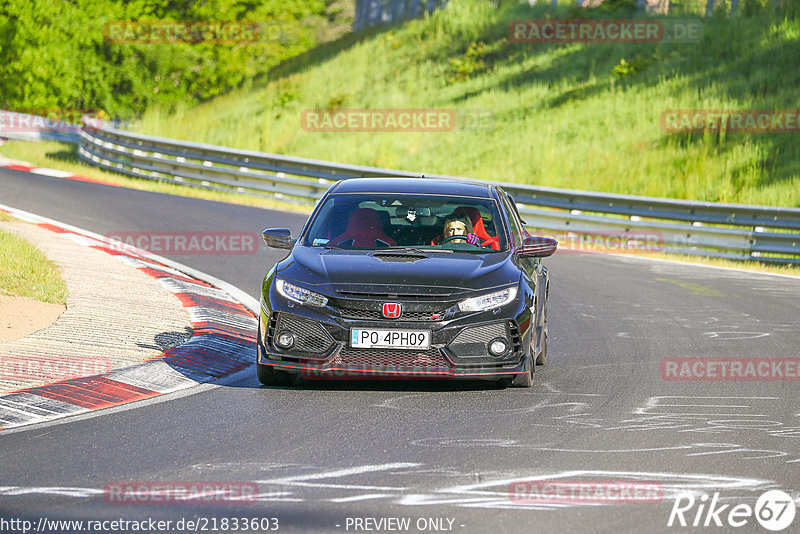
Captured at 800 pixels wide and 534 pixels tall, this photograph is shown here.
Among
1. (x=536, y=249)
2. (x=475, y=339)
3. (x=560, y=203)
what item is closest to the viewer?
(x=475, y=339)

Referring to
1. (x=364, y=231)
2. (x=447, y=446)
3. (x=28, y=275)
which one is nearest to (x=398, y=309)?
(x=364, y=231)

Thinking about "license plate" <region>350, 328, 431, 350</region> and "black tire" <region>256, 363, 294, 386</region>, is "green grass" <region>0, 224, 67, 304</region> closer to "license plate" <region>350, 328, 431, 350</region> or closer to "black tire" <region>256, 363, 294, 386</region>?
"black tire" <region>256, 363, 294, 386</region>

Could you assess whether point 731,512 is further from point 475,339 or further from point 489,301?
point 489,301

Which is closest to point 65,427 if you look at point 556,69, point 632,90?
point 632,90

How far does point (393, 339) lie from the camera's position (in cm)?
806

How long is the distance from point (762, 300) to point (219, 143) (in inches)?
883

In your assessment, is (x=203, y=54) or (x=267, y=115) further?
(x=203, y=54)

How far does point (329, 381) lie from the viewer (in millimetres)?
8844

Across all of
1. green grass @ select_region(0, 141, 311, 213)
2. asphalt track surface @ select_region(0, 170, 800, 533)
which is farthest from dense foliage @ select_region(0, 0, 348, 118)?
asphalt track surface @ select_region(0, 170, 800, 533)

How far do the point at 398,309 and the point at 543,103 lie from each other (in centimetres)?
2645

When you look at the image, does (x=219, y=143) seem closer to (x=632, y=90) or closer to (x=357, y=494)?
(x=632, y=90)

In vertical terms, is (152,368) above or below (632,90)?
below

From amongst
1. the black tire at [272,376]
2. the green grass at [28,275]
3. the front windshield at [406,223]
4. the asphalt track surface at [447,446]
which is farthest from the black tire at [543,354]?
the green grass at [28,275]

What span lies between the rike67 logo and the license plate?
2.66 metres
